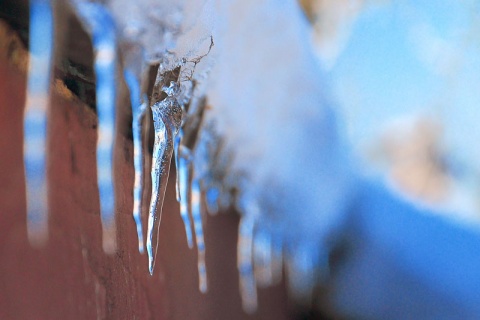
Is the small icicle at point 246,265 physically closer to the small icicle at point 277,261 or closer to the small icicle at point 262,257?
the small icicle at point 262,257

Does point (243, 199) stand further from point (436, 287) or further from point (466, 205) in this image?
point (436, 287)

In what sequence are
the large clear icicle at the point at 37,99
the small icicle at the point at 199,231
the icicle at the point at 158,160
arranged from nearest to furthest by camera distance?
the large clear icicle at the point at 37,99
the icicle at the point at 158,160
the small icicle at the point at 199,231

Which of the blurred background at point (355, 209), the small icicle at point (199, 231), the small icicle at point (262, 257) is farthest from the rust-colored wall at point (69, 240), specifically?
the small icicle at point (262, 257)

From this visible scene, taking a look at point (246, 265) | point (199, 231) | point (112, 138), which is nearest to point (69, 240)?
point (112, 138)

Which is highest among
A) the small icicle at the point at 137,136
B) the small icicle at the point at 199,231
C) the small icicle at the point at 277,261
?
the small icicle at the point at 137,136

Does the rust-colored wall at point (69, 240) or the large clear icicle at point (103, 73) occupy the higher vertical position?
the large clear icicle at point (103, 73)

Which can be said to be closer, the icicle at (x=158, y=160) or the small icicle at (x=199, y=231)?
the icicle at (x=158, y=160)

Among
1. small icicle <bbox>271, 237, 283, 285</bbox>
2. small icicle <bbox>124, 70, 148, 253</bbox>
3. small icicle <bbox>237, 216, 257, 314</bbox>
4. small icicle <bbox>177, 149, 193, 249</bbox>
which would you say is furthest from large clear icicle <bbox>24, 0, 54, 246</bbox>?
small icicle <bbox>271, 237, 283, 285</bbox>

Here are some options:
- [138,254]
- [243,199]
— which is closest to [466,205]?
[243,199]
